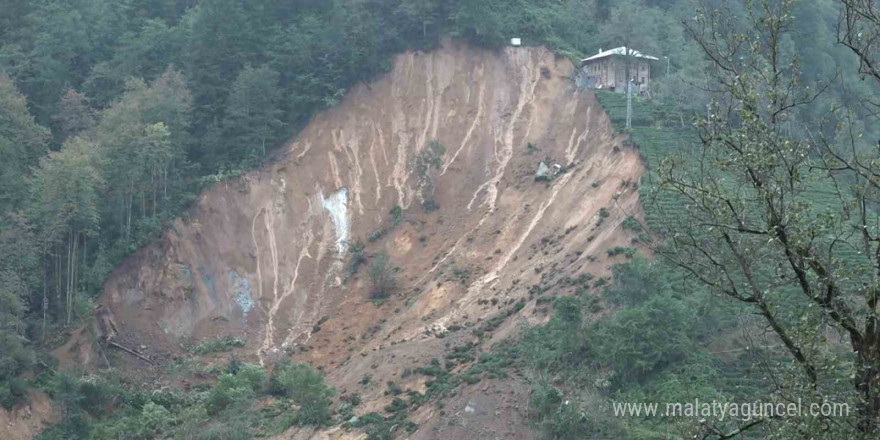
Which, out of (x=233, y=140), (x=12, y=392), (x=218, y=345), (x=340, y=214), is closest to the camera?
(x=12, y=392)

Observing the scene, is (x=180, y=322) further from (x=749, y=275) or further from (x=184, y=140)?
(x=749, y=275)

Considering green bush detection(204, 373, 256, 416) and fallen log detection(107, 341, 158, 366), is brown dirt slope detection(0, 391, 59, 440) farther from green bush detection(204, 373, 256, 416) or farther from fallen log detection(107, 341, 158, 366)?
green bush detection(204, 373, 256, 416)

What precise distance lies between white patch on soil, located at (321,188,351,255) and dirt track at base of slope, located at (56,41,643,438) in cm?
7

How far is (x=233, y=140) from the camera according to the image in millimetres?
43188

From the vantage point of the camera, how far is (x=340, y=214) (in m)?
42.2

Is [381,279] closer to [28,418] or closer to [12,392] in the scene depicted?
[28,418]

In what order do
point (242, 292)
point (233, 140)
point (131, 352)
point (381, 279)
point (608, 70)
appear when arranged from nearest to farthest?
point (131, 352) < point (381, 279) < point (242, 292) < point (233, 140) < point (608, 70)

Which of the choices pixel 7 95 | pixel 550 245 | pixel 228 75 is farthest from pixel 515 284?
pixel 7 95

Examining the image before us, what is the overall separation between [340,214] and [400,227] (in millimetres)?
3007

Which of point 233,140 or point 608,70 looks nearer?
point 233,140

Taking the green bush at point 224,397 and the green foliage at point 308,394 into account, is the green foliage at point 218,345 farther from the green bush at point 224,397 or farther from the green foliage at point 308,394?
the green foliage at point 308,394

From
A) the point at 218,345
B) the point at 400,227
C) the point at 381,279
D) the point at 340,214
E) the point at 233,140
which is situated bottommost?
the point at 218,345

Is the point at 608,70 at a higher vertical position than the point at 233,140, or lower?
higher

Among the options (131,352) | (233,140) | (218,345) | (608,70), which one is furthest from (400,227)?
(608,70)
